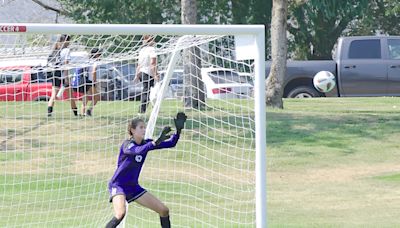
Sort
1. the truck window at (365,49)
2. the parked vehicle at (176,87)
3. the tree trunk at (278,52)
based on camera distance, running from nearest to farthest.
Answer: the parked vehicle at (176,87) → the tree trunk at (278,52) → the truck window at (365,49)

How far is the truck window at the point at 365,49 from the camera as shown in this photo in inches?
998

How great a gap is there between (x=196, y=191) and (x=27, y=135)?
11.3ft

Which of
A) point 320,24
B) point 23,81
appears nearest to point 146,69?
point 23,81

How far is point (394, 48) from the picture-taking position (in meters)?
25.3

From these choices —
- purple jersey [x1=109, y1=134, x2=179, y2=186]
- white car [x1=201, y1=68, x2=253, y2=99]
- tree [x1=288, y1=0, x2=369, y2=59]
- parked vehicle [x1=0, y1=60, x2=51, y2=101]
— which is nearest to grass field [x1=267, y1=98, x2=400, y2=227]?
white car [x1=201, y1=68, x2=253, y2=99]

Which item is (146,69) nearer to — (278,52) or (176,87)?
(176,87)

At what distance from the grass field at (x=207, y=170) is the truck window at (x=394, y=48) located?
260 inches

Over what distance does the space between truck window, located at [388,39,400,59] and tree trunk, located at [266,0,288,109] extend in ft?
19.2

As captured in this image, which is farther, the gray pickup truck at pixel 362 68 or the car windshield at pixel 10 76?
the gray pickup truck at pixel 362 68

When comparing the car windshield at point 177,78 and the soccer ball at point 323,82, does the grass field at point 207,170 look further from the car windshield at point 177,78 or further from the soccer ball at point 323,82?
the soccer ball at point 323,82

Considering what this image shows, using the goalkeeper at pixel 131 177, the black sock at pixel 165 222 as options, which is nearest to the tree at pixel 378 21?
the black sock at pixel 165 222

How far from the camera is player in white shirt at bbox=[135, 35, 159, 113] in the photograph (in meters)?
12.5

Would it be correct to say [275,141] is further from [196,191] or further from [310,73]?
[310,73]

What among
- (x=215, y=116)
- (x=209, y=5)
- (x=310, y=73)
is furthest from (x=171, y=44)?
(x=209, y=5)
